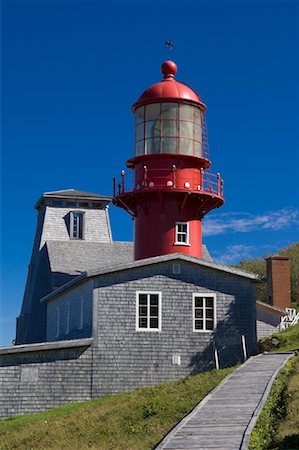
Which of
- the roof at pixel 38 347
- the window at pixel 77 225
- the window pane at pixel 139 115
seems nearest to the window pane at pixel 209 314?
the roof at pixel 38 347

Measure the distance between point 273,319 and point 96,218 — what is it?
11.1 meters

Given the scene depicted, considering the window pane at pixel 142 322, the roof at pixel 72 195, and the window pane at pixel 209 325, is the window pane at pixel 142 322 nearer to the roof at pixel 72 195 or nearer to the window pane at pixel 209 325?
the window pane at pixel 209 325

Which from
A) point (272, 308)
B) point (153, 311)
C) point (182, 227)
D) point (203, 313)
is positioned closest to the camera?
point (153, 311)

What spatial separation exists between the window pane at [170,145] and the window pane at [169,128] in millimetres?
215

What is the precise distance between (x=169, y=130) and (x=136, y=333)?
8946 millimetres

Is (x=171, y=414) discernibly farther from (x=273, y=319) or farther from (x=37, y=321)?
(x=37, y=321)

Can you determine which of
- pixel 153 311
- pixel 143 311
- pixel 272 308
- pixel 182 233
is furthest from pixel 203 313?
pixel 272 308

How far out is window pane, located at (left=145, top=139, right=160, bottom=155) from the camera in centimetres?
3256

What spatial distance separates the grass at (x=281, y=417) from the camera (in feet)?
51.1

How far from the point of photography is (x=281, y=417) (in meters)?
17.9

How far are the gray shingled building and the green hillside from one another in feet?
49.1

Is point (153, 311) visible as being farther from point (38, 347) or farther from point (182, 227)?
point (182, 227)

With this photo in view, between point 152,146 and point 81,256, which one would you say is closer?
point 152,146

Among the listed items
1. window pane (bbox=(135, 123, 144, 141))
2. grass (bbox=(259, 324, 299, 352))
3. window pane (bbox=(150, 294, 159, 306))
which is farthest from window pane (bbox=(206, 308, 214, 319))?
window pane (bbox=(135, 123, 144, 141))
